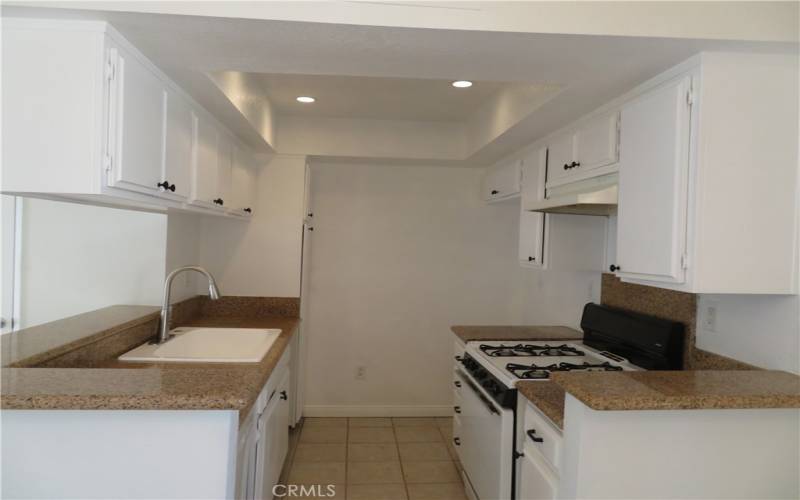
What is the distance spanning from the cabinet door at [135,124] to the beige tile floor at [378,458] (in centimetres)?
217

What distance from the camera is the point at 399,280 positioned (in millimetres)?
4188

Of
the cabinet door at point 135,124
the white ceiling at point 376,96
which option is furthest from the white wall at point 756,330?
the cabinet door at point 135,124

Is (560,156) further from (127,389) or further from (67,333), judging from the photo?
(67,333)

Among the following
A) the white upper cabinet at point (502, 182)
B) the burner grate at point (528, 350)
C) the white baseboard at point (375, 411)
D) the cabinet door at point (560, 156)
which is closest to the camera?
the cabinet door at point (560, 156)

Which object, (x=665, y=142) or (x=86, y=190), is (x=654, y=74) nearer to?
(x=665, y=142)

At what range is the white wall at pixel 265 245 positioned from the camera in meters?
3.51

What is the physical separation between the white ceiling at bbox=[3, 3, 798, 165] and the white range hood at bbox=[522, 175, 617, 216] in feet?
1.30

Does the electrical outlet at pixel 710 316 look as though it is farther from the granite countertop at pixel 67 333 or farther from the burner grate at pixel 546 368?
the granite countertop at pixel 67 333

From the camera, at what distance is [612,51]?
5.23 feet

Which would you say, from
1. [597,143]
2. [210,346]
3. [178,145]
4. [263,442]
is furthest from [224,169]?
[597,143]

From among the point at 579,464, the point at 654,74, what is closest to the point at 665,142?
the point at 654,74

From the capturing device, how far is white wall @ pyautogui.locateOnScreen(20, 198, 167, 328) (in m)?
2.38

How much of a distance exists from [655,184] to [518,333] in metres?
1.64

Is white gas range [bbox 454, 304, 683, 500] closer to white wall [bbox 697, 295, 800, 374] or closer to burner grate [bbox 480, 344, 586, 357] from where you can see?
burner grate [bbox 480, 344, 586, 357]
